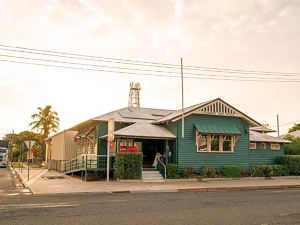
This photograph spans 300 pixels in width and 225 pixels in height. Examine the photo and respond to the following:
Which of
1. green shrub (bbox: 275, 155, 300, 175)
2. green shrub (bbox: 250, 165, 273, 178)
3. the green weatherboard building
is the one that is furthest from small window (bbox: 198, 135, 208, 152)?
green shrub (bbox: 275, 155, 300, 175)

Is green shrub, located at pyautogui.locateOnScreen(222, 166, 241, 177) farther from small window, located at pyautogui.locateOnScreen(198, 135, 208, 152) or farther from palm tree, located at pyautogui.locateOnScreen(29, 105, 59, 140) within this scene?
palm tree, located at pyautogui.locateOnScreen(29, 105, 59, 140)

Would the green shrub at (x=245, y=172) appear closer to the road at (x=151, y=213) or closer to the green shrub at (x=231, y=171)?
the green shrub at (x=231, y=171)

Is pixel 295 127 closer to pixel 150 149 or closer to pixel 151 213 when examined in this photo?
pixel 150 149

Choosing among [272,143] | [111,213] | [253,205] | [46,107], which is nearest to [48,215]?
[111,213]

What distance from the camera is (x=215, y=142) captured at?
29.0 meters

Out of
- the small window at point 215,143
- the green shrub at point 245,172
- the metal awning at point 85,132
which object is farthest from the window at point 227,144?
the metal awning at point 85,132

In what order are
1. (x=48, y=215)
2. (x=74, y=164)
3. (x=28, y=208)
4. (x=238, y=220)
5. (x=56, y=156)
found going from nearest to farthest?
(x=238, y=220)
(x=48, y=215)
(x=28, y=208)
(x=74, y=164)
(x=56, y=156)

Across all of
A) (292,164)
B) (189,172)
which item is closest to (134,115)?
(189,172)

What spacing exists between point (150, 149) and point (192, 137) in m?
4.37

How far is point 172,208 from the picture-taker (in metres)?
12.3

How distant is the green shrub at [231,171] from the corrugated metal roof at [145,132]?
4.73 m

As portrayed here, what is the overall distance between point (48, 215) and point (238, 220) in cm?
529

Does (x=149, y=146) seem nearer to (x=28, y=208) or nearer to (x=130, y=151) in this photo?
(x=130, y=151)

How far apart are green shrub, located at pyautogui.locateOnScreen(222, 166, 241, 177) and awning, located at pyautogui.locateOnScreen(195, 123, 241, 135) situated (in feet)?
8.78
